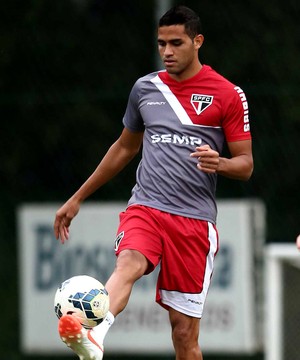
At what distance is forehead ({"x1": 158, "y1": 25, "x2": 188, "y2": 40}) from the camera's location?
708 cm

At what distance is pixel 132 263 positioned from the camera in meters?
6.85

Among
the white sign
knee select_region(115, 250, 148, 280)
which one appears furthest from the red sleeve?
the white sign

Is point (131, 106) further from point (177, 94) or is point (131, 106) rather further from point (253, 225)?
point (253, 225)

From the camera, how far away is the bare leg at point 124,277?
21.9 ft

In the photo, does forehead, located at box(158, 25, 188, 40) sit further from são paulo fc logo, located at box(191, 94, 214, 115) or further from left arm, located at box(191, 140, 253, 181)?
left arm, located at box(191, 140, 253, 181)

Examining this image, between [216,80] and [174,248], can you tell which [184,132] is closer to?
[216,80]

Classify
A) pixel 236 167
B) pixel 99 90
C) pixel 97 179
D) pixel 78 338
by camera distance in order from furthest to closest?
pixel 99 90 → pixel 97 179 → pixel 236 167 → pixel 78 338

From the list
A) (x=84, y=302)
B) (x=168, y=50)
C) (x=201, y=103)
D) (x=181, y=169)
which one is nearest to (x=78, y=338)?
(x=84, y=302)

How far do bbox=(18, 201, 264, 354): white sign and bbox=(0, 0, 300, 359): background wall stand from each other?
39 cm

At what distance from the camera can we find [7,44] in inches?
477

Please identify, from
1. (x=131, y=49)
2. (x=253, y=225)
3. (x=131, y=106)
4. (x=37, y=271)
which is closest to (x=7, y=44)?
(x=131, y=49)

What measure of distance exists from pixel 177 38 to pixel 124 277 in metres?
1.36

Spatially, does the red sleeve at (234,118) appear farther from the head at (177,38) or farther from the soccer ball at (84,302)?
the soccer ball at (84,302)

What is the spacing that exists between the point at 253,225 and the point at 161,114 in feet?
11.7
